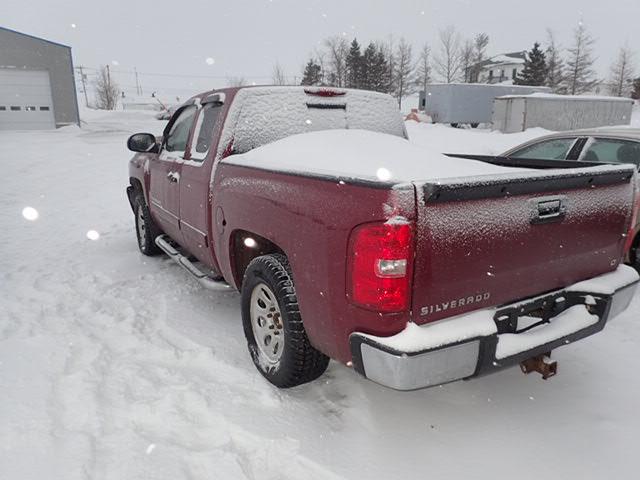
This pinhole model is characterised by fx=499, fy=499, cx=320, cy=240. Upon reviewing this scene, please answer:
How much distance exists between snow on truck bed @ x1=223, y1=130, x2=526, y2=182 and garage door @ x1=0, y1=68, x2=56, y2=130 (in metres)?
25.2

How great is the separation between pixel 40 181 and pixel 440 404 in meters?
11.2

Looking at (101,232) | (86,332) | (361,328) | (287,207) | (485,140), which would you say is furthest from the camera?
(485,140)

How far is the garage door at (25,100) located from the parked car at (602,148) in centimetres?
2519

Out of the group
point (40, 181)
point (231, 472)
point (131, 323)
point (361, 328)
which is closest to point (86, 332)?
point (131, 323)

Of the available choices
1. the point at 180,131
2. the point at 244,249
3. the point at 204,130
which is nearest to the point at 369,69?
the point at 180,131

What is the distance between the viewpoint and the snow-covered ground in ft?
8.25

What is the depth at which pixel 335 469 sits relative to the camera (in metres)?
2.49

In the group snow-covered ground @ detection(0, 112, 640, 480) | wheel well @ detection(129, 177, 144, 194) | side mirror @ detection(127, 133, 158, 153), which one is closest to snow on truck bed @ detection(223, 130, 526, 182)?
snow-covered ground @ detection(0, 112, 640, 480)

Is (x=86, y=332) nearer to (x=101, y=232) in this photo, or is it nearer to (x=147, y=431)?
(x=147, y=431)

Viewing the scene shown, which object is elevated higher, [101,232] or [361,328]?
[361,328]

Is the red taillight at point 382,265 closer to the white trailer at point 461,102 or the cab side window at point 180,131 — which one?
the cab side window at point 180,131

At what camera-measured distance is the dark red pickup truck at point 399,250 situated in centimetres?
217

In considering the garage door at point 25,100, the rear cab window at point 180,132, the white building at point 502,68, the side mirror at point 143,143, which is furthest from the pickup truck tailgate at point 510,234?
the white building at point 502,68

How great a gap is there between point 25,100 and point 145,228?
22682mm
